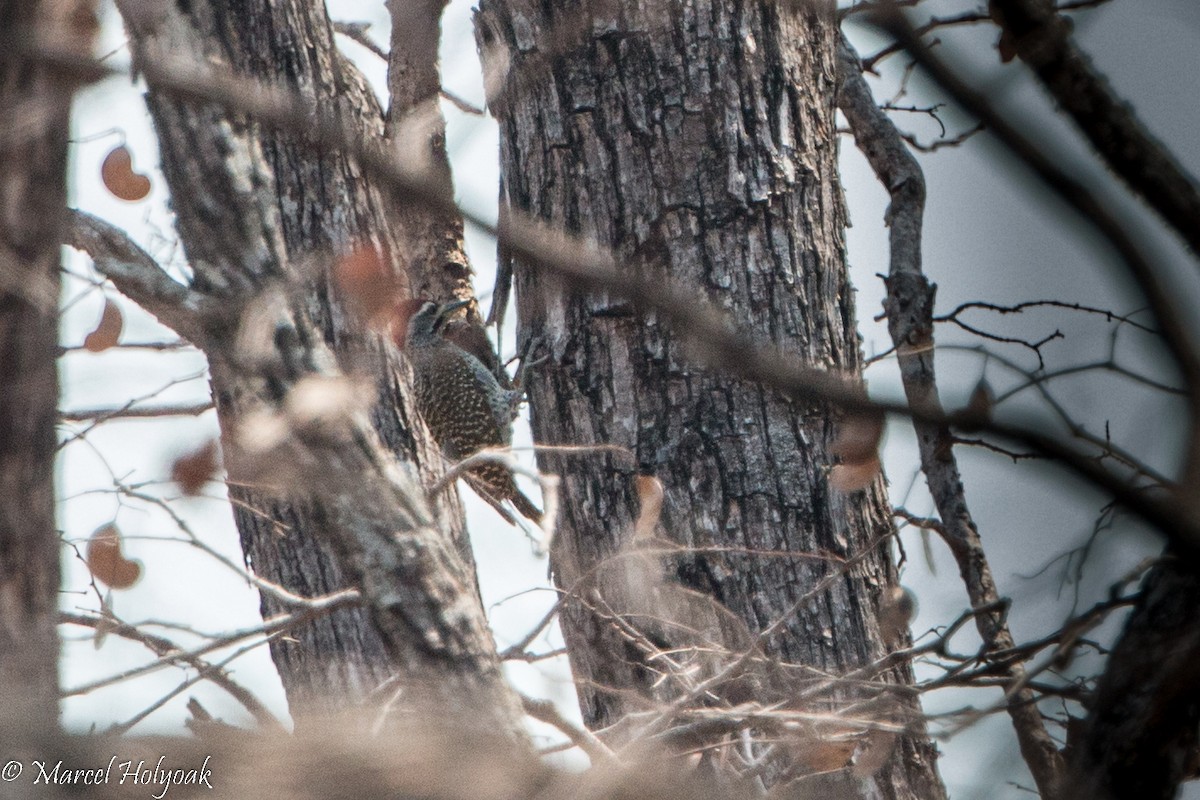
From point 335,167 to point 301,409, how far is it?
2.29 m

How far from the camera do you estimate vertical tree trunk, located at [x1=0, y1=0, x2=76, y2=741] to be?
1.48 meters

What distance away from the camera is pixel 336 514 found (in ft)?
5.66

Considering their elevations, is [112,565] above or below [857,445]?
above

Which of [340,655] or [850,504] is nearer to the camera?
[850,504]

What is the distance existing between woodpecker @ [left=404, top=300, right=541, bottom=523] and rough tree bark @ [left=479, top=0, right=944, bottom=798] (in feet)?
7.96

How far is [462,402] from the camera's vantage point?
5676 mm

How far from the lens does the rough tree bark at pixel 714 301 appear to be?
261 cm

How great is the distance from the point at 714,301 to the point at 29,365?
1.55 m

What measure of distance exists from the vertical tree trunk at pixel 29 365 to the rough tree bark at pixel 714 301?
126 cm

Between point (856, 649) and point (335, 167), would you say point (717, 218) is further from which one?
point (335, 167)

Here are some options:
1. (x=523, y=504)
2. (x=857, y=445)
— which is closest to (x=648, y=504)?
(x=857, y=445)

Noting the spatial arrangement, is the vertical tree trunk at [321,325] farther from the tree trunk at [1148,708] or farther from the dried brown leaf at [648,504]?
the tree trunk at [1148,708]

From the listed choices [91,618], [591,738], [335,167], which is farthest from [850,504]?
[335,167]

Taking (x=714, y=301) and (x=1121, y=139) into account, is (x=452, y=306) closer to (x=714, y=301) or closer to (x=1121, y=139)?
(x=714, y=301)
